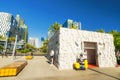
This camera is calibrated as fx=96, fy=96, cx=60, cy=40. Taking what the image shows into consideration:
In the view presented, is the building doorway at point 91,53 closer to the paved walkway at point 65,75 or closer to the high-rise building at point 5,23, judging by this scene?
the paved walkway at point 65,75

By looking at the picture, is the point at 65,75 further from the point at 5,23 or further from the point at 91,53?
the point at 5,23

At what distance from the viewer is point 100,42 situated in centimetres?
1304

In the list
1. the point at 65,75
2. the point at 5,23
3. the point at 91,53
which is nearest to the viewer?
the point at 65,75

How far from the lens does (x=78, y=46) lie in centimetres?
1193

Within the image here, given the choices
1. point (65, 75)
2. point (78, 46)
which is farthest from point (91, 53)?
point (65, 75)

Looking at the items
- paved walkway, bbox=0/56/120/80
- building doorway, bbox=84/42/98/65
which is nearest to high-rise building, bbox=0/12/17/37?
building doorway, bbox=84/42/98/65

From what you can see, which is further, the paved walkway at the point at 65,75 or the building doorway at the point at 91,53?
the building doorway at the point at 91,53

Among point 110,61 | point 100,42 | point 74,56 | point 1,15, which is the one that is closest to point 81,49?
point 74,56

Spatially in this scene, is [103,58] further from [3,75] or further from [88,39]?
[3,75]

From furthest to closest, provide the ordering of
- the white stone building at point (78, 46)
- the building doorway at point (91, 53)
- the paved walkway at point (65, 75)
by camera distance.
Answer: the building doorway at point (91, 53), the white stone building at point (78, 46), the paved walkway at point (65, 75)

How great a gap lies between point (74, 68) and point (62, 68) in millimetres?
1368

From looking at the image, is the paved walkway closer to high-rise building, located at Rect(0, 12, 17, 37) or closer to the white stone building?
the white stone building

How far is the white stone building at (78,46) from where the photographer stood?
36.5 ft

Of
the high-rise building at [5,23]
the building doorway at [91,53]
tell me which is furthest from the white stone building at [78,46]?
the high-rise building at [5,23]
